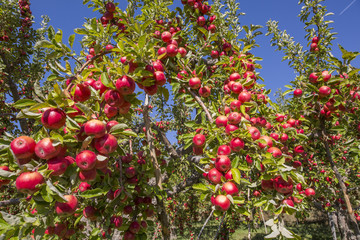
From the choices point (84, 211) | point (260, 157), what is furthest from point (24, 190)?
point (260, 157)

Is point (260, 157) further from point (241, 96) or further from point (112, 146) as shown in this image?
point (112, 146)

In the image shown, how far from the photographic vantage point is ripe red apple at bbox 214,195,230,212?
67.4 inches

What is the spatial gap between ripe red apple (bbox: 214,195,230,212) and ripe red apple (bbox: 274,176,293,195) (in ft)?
1.99

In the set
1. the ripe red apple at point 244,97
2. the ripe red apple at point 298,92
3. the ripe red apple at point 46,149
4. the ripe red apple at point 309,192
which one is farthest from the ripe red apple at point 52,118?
the ripe red apple at point 309,192

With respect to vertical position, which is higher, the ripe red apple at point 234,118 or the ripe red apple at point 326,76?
the ripe red apple at point 326,76

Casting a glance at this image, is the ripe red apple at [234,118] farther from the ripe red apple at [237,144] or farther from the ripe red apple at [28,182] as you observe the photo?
the ripe red apple at [28,182]

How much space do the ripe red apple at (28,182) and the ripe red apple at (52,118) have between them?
33cm

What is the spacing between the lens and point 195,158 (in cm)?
373

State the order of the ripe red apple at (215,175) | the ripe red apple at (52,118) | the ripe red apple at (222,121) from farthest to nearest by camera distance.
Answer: the ripe red apple at (222,121) < the ripe red apple at (215,175) < the ripe red apple at (52,118)

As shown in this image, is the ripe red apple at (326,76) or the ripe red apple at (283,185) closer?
the ripe red apple at (283,185)

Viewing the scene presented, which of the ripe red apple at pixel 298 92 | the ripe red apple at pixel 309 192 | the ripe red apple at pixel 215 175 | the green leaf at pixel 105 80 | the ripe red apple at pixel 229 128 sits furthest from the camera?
the ripe red apple at pixel 309 192

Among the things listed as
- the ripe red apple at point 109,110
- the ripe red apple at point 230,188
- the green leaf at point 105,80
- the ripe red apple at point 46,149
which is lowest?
the ripe red apple at point 230,188

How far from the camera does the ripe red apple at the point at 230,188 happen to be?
5.83 ft

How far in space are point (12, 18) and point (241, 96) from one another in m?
8.03
